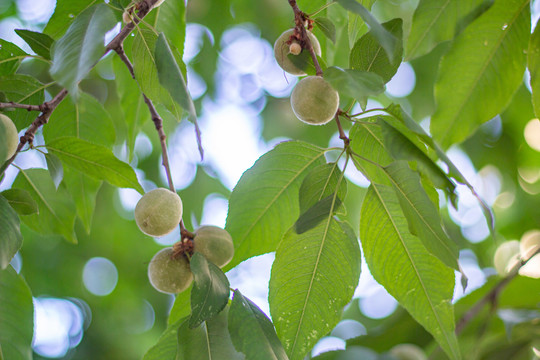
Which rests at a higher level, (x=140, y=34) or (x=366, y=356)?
(x=140, y=34)

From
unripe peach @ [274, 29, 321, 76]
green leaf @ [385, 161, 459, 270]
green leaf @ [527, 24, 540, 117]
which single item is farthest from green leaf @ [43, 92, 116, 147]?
green leaf @ [527, 24, 540, 117]

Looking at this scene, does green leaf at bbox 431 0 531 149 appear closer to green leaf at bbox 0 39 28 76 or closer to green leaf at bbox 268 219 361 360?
green leaf at bbox 268 219 361 360

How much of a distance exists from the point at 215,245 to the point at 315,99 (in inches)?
10.6

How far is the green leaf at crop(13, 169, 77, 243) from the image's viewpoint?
39.6 inches

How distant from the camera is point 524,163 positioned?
286 centimetres

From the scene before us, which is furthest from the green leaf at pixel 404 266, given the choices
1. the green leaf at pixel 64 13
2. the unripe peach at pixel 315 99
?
the green leaf at pixel 64 13

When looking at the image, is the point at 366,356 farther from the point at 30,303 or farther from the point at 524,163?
the point at 524,163

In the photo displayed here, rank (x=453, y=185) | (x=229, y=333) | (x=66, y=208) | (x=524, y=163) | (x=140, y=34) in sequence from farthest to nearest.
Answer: (x=524, y=163) < (x=66, y=208) < (x=140, y=34) < (x=229, y=333) < (x=453, y=185)

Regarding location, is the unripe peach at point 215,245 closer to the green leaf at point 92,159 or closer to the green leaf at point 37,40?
the green leaf at point 92,159

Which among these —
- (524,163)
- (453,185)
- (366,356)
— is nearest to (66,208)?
(366,356)

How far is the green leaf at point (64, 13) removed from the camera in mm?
996

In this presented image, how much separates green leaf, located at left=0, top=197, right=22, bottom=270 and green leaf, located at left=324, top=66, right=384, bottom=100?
0.43 meters

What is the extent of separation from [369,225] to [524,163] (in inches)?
91.3

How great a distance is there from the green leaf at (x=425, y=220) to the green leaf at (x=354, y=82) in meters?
0.15
